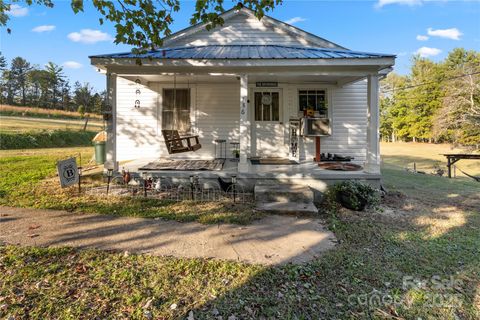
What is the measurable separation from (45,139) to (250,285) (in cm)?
1894

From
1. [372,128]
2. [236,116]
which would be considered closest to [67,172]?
[236,116]

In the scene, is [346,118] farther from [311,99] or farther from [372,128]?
[372,128]

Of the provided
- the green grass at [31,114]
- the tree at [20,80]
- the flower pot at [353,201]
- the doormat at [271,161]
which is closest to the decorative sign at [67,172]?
the doormat at [271,161]

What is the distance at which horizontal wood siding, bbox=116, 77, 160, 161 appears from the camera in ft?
29.8

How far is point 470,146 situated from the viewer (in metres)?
26.8

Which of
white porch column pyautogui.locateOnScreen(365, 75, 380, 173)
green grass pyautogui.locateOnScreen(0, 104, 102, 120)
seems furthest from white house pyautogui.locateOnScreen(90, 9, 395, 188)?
green grass pyautogui.locateOnScreen(0, 104, 102, 120)

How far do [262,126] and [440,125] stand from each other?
28.5 m

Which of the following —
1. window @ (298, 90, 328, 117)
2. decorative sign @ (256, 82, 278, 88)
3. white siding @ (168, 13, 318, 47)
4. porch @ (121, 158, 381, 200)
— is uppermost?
white siding @ (168, 13, 318, 47)

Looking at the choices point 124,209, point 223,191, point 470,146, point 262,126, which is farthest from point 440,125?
point 124,209

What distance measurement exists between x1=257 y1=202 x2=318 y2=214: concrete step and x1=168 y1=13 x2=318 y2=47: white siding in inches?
226

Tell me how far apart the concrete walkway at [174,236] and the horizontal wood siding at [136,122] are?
13.8ft

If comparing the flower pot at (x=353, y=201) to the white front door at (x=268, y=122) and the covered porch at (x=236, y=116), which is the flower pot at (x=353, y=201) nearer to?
the covered porch at (x=236, y=116)

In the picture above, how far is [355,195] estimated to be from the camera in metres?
5.75

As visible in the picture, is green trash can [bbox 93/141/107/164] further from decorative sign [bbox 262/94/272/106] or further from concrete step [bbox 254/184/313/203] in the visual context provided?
concrete step [bbox 254/184/313/203]
